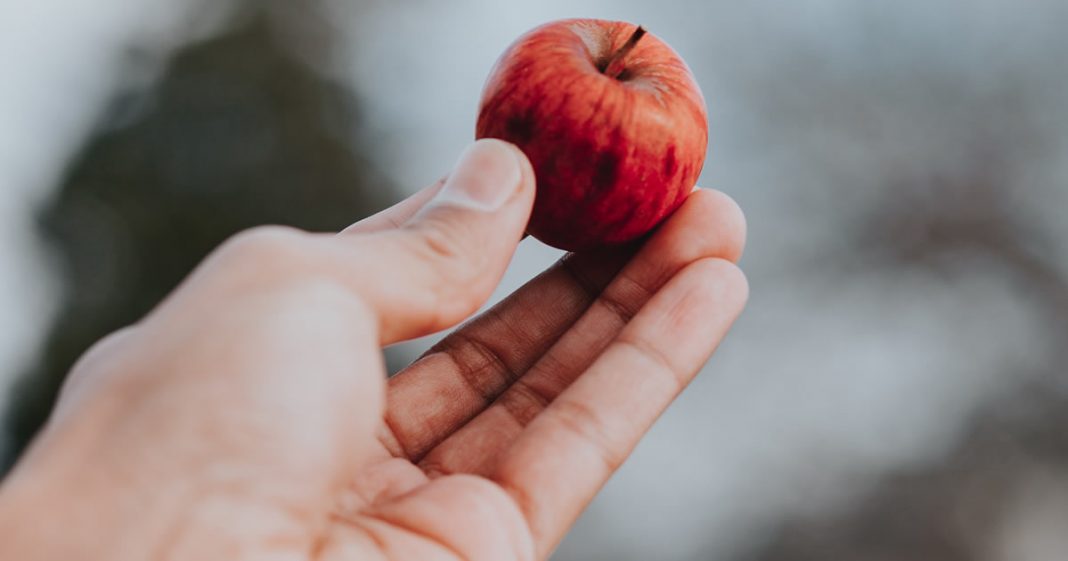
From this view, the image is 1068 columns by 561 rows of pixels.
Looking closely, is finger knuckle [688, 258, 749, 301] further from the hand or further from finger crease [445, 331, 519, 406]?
finger crease [445, 331, 519, 406]

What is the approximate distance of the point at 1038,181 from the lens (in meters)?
2.97

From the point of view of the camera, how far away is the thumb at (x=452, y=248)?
3.21 ft

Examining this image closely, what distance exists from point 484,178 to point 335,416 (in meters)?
0.35

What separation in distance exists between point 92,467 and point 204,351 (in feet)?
0.48

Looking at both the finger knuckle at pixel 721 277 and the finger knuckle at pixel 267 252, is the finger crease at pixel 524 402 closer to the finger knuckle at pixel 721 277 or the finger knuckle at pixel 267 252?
the finger knuckle at pixel 721 277

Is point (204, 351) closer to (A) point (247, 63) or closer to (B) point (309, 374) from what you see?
(B) point (309, 374)

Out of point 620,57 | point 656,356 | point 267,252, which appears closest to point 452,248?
point 267,252

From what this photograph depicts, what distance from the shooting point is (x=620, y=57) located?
1.30 metres

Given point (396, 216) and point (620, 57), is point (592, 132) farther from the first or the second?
point (396, 216)

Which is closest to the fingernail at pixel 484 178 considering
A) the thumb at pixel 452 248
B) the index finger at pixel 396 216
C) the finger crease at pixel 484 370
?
the thumb at pixel 452 248

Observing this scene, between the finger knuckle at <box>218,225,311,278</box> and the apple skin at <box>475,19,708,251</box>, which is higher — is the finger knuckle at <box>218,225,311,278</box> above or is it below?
below

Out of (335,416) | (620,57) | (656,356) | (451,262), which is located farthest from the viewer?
(620,57)

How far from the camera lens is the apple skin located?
1.20 metres

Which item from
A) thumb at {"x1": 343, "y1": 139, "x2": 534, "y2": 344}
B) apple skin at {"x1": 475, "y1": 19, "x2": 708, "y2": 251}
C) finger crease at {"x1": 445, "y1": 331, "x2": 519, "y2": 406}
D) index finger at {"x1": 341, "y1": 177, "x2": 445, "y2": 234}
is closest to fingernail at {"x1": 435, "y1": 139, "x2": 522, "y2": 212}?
thumb at {"x1": 343, "y1": 139, "x2": 534, "y2": 344}
